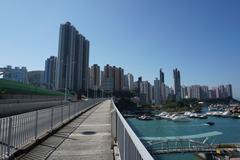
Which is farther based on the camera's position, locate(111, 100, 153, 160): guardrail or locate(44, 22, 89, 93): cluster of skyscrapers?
locate(44, 22, 89, 93): cluster of skyscrapers

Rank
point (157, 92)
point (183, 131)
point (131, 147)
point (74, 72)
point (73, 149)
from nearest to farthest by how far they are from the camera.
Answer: point (131, 147) < point (73, 149) < point (183, 131) < point (74, 72) < point (157, 92)

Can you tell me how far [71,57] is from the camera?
66.7 m

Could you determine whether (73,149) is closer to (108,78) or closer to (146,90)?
(108,78)

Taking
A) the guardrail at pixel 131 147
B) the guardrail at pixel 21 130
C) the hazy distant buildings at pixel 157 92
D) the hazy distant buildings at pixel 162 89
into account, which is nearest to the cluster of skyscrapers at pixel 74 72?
the hazy distant buildings at pixel 157 92

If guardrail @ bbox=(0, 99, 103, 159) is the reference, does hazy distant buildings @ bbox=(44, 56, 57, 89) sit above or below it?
above

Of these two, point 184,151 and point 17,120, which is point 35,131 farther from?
point 184,151

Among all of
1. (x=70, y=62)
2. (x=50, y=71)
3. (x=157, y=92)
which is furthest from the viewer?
(x=157, y=92)

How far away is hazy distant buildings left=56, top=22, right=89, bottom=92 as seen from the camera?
212 feet

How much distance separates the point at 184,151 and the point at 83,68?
52.5 meters

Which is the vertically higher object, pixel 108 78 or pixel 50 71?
pixel 50 71

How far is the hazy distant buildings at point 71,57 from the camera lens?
64650 millimetres

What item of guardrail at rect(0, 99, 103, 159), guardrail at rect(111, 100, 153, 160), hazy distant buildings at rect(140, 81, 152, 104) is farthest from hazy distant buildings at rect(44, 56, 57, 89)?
guardrail at rect(111, 100, 153, 160)

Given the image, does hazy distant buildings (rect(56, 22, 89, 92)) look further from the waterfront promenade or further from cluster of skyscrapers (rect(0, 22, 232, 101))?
the waterfront promenade

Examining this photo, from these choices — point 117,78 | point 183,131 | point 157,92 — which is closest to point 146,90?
point 157,92
